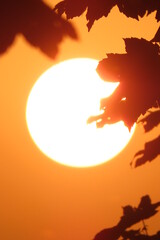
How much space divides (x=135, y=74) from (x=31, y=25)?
501 mm

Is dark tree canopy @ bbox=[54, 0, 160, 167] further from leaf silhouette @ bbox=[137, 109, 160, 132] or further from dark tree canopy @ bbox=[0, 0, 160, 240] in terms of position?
leaf silhouette @ bbox=[137, 109, 160, 132]

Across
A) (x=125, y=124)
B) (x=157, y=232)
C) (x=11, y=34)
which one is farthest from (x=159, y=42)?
(x=157, y=232)

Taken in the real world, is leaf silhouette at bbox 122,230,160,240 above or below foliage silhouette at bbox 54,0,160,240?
below

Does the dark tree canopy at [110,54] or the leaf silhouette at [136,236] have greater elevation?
the dark tree canopy at [110,54]

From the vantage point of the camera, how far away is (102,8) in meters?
1.50

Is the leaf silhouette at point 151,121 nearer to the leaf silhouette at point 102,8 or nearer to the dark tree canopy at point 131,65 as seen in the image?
the dark tree canopy at point 131,65

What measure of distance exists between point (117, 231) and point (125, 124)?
1.45m

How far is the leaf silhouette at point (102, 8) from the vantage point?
1448mm

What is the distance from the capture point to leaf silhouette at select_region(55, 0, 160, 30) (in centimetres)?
145

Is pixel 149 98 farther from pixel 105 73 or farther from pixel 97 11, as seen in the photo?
pixel 97 11

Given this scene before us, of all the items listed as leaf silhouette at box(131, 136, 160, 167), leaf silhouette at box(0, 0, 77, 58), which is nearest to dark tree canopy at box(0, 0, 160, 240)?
leaf silhouette at box(0, 0, 77, 58)

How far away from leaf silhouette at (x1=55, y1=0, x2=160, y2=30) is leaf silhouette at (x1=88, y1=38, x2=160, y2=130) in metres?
0.17

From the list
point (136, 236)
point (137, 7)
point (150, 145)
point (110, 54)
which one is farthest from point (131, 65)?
point (136, 236)

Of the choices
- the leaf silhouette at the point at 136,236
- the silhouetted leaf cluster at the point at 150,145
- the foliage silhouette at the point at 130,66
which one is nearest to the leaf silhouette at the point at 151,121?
the silhouetted leaf cluster at the point at 150,145
